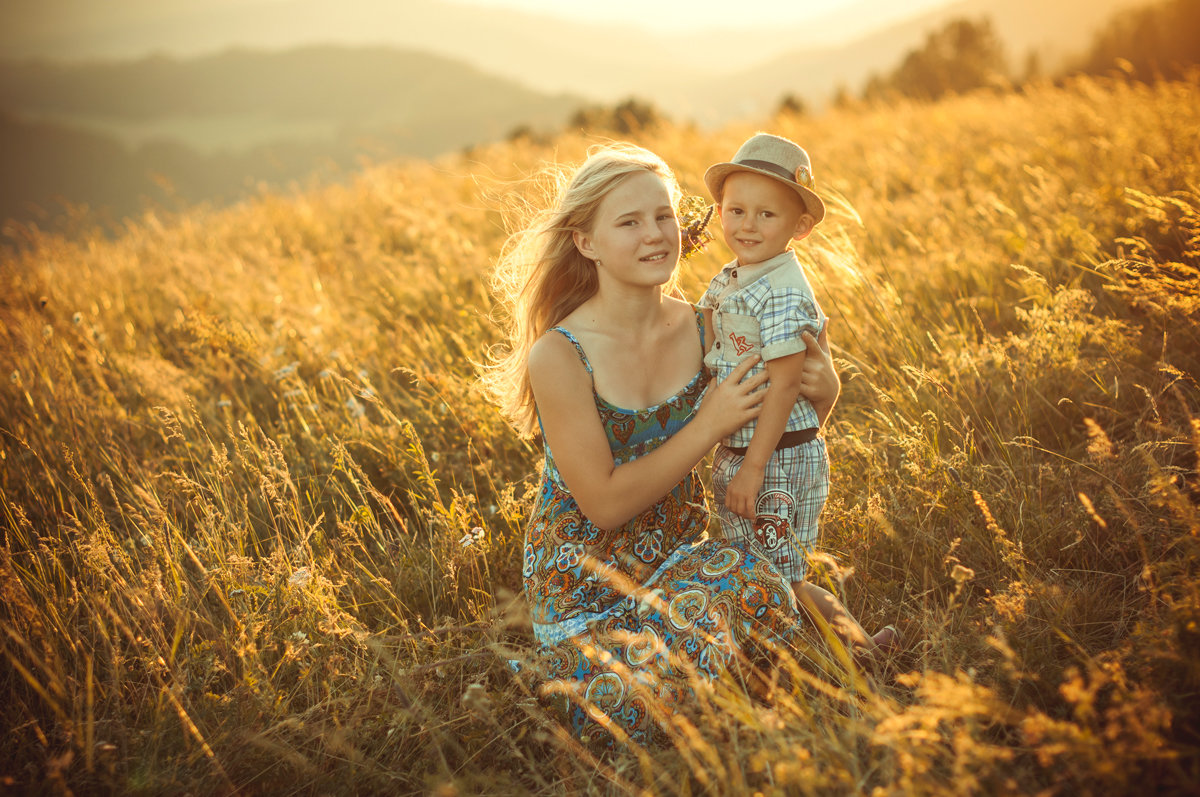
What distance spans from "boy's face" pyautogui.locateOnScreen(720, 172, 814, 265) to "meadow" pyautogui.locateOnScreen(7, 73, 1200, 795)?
86cm

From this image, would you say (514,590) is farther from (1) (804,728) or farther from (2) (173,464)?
(2) (173,464)

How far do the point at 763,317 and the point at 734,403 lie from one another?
0.29 m

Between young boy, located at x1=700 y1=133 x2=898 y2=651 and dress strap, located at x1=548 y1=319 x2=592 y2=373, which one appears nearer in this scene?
young boy, located at x1=700 y1=133 x2=898 y2=651

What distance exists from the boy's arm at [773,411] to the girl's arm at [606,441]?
1.4 inches

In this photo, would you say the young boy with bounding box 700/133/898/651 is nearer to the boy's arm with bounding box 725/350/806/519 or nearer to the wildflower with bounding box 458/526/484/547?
the boy's arm with bounding box 725/350/806/519

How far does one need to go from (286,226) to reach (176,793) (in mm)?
6897

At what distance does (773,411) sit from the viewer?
1.99 metres

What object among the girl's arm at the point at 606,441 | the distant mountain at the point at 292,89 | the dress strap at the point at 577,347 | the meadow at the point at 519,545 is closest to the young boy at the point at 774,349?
the girl's arm at the point at 606,441

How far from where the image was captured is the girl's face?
82.5 inches

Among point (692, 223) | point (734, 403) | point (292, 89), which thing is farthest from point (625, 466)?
point (292, 89)

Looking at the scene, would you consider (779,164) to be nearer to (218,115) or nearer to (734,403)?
(734,403)

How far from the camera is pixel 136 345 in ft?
15.7

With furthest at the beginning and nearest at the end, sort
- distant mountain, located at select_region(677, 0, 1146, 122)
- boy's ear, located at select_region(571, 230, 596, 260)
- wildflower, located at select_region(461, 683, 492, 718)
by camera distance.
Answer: distant mountain, located at select_region(677, 0, 1146, 122) < boy's ear, located at select_region(571, 230, 596, 260) < wildflower, located at select_region(461, 683, 492, 718)

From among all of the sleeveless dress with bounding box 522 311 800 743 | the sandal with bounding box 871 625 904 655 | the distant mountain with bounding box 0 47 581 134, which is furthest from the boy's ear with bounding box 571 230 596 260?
the distant mountain with bounding box 0 47 581 134
